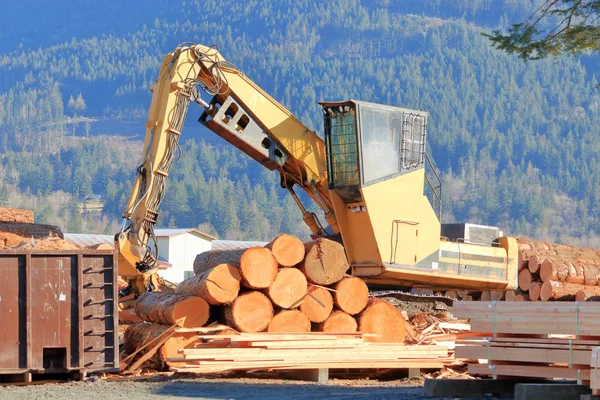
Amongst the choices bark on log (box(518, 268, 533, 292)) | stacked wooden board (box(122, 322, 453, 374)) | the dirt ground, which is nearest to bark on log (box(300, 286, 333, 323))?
stacked wooden board (box(122, 322, 453, 374))

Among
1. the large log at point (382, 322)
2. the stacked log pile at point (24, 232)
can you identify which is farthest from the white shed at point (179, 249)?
the large log at point (382, 322)

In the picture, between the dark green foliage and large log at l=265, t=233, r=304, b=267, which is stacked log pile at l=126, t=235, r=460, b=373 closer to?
large log at l=265, t=233, r=304, b=267

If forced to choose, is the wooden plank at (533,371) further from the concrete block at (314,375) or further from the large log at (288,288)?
the large log at (288,288)

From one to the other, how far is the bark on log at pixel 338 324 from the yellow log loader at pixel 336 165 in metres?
2.05

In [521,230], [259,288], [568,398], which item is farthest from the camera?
[521,230]

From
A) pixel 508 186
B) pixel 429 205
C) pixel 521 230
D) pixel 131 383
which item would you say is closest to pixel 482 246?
pixel 429 205

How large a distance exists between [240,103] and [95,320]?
594cm

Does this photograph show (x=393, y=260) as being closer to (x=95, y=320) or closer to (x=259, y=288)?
(x=259, y=288)

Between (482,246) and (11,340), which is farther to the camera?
(482,246)

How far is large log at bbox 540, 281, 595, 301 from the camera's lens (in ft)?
81.0

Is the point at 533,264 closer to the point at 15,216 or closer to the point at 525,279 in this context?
the point at 525,279

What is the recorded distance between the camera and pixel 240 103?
19.1 meters

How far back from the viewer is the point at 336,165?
18.5m

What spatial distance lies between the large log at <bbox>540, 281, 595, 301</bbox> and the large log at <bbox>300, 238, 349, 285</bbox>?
971 centimetres
